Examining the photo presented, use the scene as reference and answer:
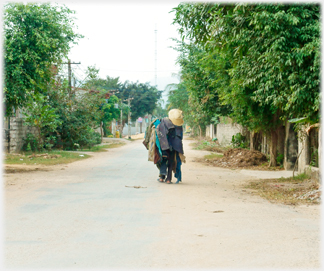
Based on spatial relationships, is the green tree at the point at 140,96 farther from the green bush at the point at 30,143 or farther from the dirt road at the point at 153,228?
the dirt road at the point at 153,228

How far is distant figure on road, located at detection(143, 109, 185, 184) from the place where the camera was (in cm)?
1092

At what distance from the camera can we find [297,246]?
5070 mm

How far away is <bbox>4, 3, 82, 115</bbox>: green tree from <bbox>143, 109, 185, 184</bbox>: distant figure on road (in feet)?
16.1

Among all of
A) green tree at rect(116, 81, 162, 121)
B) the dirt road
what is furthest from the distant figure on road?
green tree at rect(116, 81, 162, 121)

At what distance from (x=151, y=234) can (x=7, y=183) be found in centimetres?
660

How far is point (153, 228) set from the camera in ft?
19.4

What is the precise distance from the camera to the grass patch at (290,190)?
28.6 feet

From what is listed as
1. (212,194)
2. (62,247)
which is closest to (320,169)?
(212,194)

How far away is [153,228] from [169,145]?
5.16m

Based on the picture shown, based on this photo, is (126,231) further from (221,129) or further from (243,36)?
(221,129)

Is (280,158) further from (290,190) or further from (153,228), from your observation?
(153,228)

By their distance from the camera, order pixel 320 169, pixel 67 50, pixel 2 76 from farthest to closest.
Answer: pixel 67 50, pixel 2 76, pixel 320 169

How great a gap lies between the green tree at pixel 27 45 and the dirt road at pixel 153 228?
14.0 ft

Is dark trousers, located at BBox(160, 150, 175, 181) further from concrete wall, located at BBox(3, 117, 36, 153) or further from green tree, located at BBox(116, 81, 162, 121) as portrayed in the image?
green tree, located at BBox(116, 81, 162, 121)
